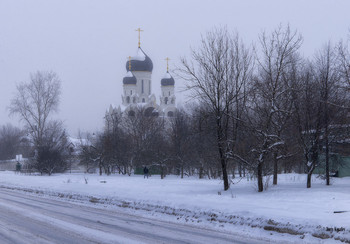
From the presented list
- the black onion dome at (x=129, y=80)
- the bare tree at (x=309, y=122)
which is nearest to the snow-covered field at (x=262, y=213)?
the bare tree at (x=309, y=122)

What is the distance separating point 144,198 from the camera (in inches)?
781

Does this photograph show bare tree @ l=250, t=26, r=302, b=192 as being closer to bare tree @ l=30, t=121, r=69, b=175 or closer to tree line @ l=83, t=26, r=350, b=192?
tree line @ l=83, t=26, r=350, b=192

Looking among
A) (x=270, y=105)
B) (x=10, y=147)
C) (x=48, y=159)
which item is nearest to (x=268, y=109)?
(x=270, y=105)

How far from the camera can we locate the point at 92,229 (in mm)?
11828

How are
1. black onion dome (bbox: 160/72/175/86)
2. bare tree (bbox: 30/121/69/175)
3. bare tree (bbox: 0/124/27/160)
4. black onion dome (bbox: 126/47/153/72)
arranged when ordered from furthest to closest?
bare tree (bbox: 0/124/27/160), black onion dome (bbox: 160/72/175/86), black onion dome (bbox: 126/47/153/72), bare tree (bbox: 30/121/69/175)

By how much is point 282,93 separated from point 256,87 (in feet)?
4.24

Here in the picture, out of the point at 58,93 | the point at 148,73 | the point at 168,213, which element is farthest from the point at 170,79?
the point at 168,213

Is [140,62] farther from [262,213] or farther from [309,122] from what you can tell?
[262,213]

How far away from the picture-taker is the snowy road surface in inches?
407

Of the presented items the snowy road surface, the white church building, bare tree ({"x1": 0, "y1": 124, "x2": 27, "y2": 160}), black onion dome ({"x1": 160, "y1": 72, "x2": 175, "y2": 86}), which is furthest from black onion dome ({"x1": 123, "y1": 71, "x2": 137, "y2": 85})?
the snowy road surface

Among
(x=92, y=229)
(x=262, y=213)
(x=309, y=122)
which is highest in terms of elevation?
(x=309, y=122)

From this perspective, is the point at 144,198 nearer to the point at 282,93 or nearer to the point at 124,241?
the point at 282,93

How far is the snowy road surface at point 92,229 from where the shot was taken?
33.9ft

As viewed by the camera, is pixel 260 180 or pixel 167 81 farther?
pixel 167 81
